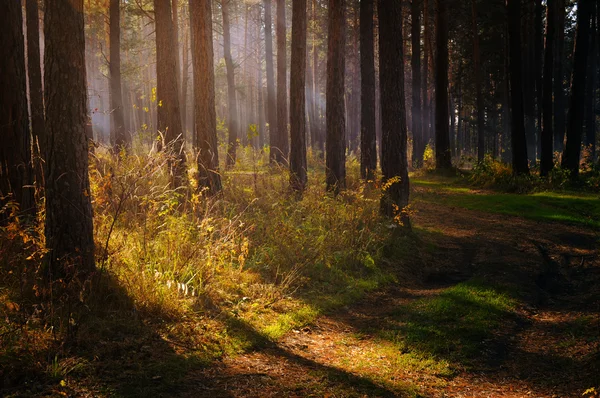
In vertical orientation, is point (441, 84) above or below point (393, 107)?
above

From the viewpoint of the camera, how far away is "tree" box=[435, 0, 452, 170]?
21125 millimetres

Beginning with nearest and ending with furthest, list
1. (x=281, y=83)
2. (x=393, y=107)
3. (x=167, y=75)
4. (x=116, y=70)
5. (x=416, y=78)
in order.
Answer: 1. (x=393, y=107)
2. (x=167, y=75)
3. (x=116, y=70)
4. (x=281, y=83)
5. (x=416, y=78)

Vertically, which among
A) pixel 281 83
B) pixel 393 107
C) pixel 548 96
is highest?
pixel 281 83

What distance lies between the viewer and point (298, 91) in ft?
44.6


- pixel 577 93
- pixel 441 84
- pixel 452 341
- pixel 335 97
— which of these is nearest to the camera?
pixel 452 341

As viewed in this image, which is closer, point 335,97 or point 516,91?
point 335,97

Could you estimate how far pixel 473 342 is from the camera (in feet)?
18.9

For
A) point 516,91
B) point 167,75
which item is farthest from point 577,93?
point 167,75

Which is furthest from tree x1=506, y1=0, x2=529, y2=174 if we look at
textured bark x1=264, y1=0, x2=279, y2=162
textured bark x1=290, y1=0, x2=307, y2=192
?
textured bark x1=264, y1=0, x2=279, y2=162

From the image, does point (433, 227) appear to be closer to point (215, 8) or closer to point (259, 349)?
point (259, 349)

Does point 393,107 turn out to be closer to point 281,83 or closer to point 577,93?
point 577,93

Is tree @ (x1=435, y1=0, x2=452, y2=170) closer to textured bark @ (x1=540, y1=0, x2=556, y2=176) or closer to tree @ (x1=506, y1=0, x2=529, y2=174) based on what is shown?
tree @ (x1=506, y1=0, x2=529, y2=174)

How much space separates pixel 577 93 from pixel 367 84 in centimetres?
757

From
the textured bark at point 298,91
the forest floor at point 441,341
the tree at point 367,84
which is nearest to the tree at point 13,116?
the forest floor at point 441,341
